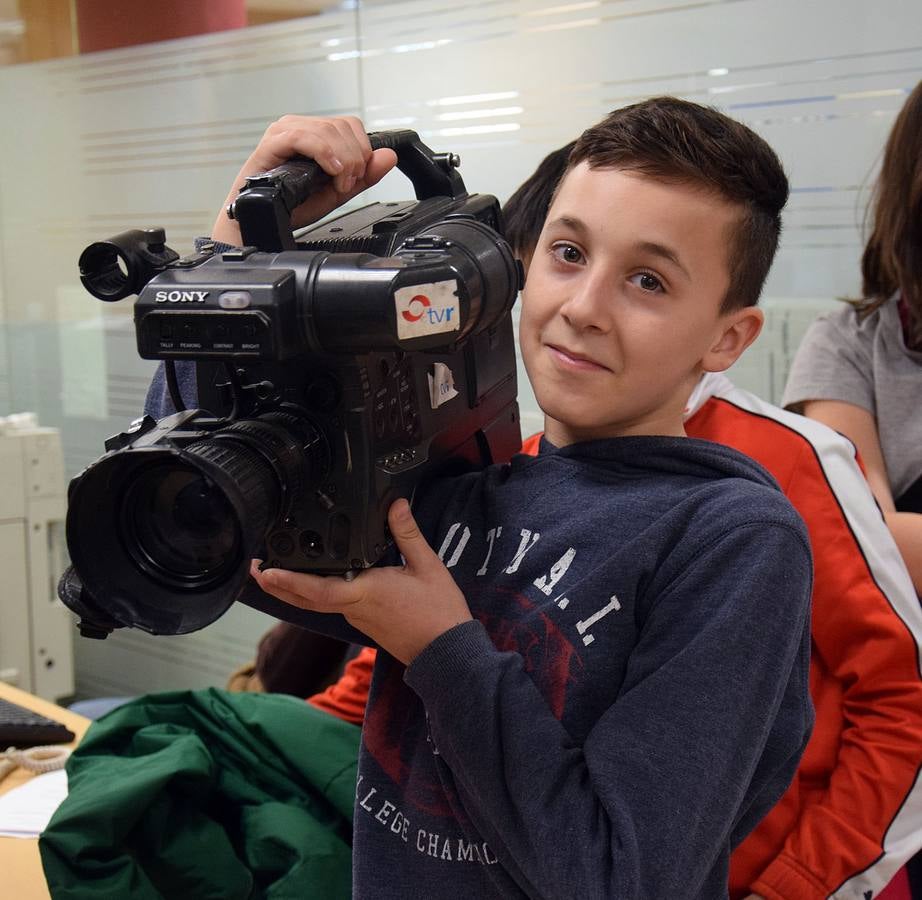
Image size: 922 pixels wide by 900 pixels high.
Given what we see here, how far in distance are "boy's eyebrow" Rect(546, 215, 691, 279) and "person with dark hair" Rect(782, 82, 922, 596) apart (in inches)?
27.6

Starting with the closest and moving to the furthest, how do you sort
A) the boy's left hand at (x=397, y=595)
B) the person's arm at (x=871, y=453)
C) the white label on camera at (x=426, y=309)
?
1. the white label on camera at (x=426, y=309)
2. the boy's left hand at (x=397, y=595)
3. the person's arm at (x=871, y=453)

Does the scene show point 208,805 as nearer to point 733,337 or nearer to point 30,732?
point 30,732

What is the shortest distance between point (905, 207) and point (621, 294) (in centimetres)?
79

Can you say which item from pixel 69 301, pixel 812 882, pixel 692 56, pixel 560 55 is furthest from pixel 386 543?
pixel 69 301

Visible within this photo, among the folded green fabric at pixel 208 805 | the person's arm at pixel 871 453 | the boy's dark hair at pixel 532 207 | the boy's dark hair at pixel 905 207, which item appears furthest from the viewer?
the boy's dark hair at pixel 905 207

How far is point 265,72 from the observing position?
9.29 feet

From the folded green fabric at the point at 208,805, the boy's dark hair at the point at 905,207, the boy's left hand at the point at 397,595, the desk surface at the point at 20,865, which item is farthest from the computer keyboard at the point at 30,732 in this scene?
the boy's dark hair at the point at 905,207

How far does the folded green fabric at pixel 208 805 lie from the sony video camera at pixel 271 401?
0.44m

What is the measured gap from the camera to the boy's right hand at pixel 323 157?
36.3 inches

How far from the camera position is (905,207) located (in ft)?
4.87

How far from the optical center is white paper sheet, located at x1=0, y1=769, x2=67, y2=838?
4.60 feet

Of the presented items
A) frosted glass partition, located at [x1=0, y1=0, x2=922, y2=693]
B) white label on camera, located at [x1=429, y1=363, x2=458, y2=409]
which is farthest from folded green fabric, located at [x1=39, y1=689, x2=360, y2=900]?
frosted glass partition, located at [x1=0, y1=0, x2=922, y2=693]

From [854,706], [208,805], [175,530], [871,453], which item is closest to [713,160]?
[175,530]

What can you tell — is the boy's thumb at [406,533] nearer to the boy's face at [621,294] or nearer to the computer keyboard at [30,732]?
the boy's face at [621,294]
